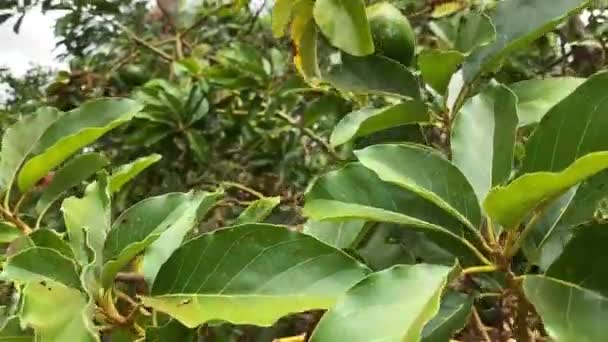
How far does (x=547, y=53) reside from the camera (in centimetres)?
161

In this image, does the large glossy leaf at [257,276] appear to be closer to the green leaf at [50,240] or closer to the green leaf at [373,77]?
the green leaf at [50,240]

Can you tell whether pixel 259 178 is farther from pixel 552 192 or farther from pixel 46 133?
pixel 552 192

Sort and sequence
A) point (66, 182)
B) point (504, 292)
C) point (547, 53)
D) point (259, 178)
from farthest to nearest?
point (259, 178) < point (547, 53) < point (66, 182) < point (504, 292)

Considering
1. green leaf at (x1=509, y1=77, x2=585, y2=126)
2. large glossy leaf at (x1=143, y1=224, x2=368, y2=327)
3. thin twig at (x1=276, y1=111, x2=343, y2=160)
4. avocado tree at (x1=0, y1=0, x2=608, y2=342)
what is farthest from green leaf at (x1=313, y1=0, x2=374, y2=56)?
thin twig at (x1=276, y1=111, x2=343, y2=160)

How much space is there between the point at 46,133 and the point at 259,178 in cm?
112

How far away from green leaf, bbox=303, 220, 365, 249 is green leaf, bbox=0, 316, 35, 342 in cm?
20

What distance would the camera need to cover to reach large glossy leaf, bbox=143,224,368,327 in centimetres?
51

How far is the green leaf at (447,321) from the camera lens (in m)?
0.54

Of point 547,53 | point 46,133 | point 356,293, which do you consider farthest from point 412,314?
point 547,53

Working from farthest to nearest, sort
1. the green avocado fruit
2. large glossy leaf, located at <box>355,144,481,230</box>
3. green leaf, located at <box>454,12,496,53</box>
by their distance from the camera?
the green avocado fruit < green leaf, located at <box>454,12,496,53</box> < large glossy leaf, located at <box>355,144,481,230</box>

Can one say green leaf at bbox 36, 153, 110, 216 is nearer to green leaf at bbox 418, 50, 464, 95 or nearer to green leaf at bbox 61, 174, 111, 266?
green leaf at bbox 61, 174, 111, 266

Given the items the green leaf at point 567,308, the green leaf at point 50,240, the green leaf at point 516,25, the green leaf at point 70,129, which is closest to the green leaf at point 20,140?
the green leaf at point 70,129

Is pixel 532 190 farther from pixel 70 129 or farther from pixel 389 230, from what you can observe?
pixel 70 129

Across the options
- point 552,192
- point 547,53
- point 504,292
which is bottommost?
point 547,53
